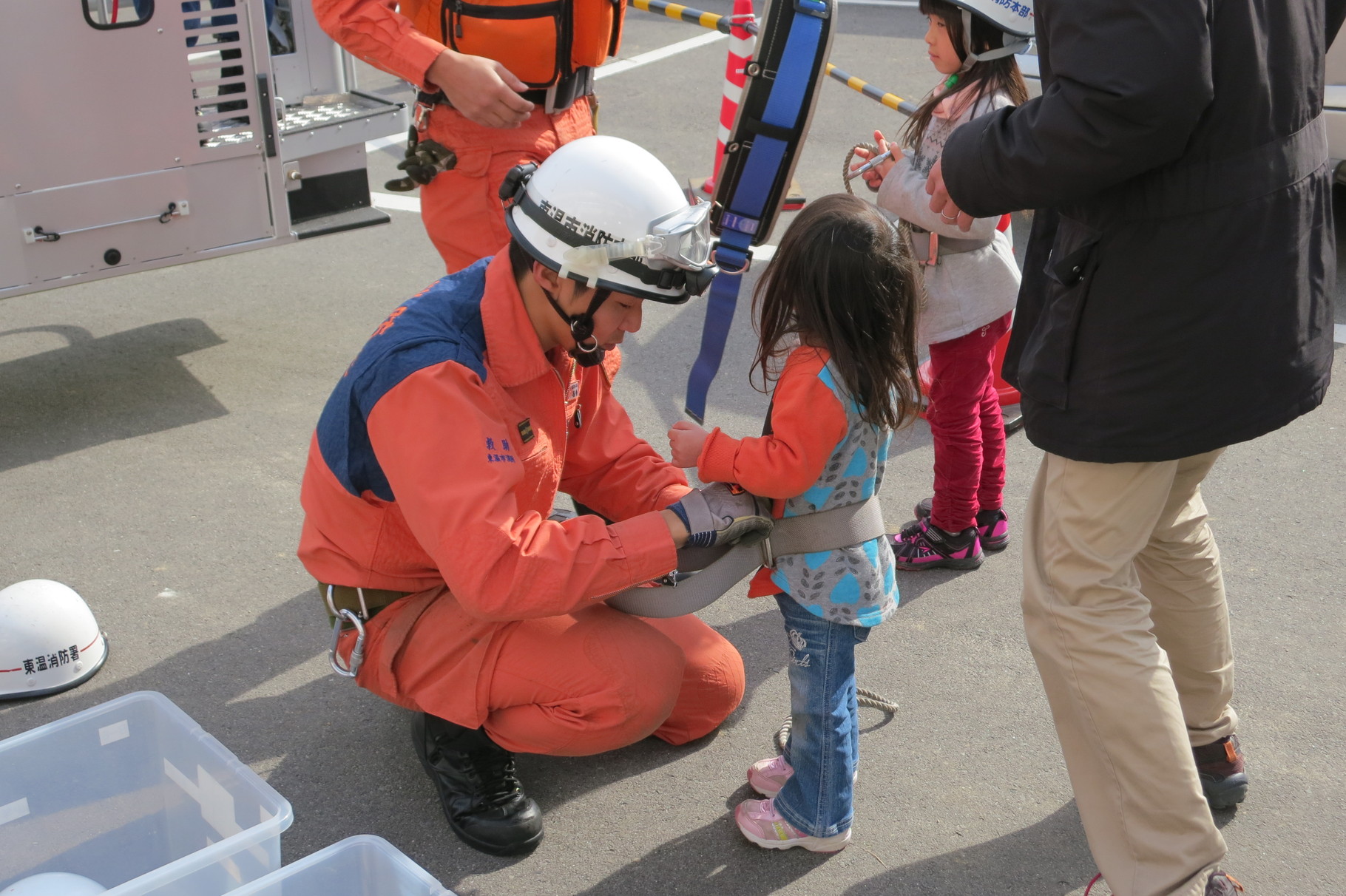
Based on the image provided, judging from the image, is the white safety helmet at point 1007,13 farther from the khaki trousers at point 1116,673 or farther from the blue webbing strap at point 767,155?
the khaki trousers at point 1116,673

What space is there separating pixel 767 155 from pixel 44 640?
2.39 metres

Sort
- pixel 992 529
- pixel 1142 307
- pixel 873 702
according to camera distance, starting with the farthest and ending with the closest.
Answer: pixel 992 529, pixel 873 702, pixel 1142 307

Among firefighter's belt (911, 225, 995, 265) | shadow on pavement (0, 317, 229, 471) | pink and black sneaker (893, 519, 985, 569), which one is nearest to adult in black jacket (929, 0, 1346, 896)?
firefighter's belt (911, 225, 995, 265)

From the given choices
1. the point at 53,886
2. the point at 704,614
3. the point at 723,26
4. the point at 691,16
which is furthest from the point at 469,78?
the point at 691,16

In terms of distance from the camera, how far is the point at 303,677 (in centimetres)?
321

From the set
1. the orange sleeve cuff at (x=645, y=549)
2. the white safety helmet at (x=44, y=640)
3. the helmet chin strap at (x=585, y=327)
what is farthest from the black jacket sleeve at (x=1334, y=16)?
the white safety helmet at (x=44, y=640)

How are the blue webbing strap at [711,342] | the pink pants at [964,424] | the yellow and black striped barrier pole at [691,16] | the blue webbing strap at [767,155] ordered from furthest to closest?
the yellow and black striped barrier pole at [691,16] → the blue webbing strap at [711,342] → the blue webbing strap at [767,155] → the pink pants at [964,424]

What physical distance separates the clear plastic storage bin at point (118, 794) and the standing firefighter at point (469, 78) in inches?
62.3

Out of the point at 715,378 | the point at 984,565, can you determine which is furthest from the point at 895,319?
the point at 715,378

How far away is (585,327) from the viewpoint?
8.03 ft

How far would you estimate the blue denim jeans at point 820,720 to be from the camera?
2.51 metres

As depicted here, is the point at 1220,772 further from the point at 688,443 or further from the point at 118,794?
the point at 118,794

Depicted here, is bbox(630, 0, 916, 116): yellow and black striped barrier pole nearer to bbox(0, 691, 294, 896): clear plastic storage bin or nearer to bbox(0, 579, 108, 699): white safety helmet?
bbox(0, 579, 108, 699): white safety helmet

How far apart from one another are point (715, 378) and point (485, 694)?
2.54 metres
